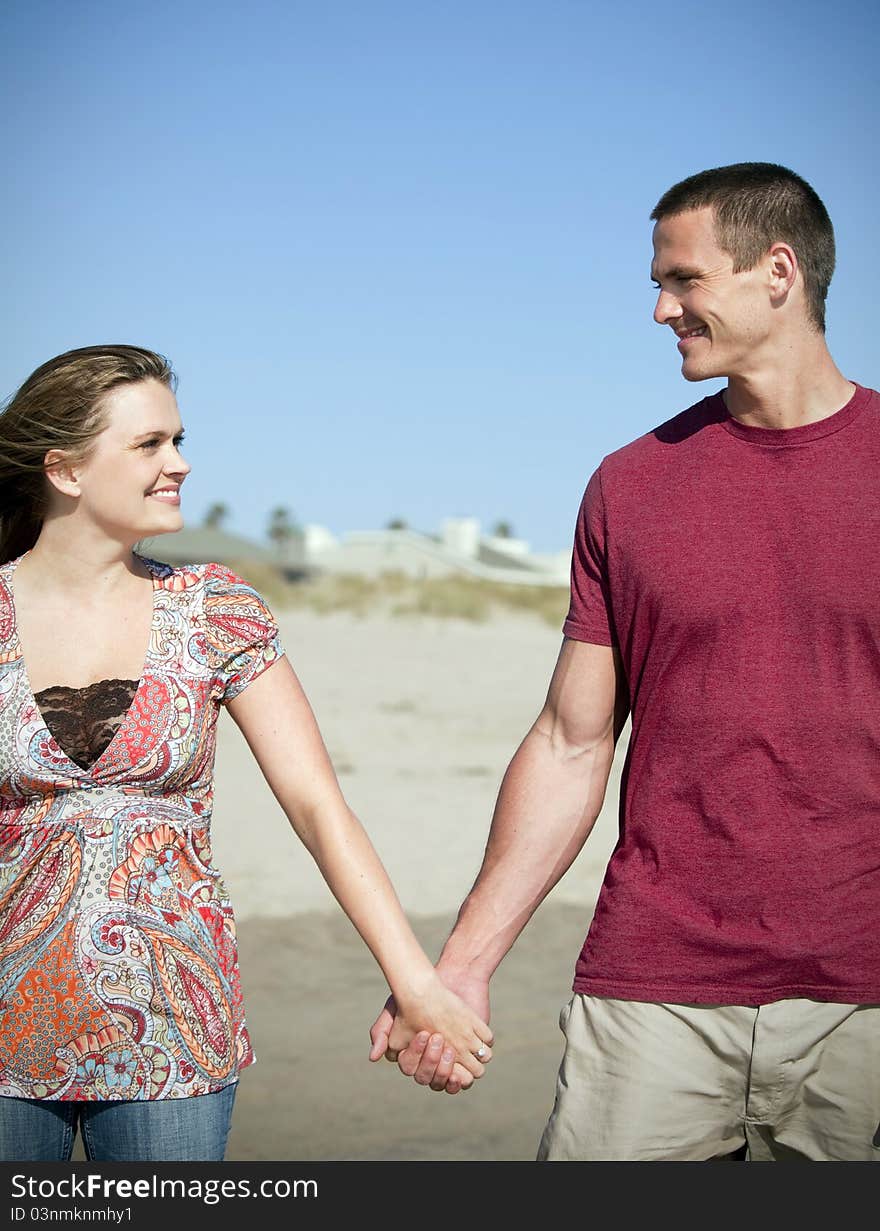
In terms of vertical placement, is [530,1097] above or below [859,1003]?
below

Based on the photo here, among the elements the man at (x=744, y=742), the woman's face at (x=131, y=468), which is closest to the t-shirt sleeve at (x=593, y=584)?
the man at (x=744, y=742)

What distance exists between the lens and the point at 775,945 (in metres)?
3.02

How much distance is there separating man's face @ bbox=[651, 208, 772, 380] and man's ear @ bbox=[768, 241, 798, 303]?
2cm

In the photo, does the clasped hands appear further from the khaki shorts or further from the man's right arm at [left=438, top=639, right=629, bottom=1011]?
the khaki shorts

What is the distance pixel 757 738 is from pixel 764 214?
45.0 inches

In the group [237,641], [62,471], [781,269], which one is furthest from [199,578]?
[781,269]

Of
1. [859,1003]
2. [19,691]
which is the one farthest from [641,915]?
[19,691]

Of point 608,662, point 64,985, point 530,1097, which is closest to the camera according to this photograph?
point 64,985

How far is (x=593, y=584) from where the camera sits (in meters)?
3.37

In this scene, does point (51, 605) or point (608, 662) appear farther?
point (608, 662)

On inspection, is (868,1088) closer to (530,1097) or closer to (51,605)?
(51,605)

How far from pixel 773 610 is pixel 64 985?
1590 mm

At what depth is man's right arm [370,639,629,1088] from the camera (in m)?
3.43

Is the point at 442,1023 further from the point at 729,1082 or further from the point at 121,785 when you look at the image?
the point at 121,785
